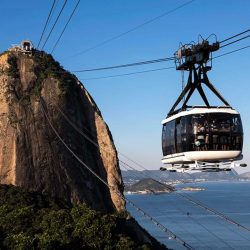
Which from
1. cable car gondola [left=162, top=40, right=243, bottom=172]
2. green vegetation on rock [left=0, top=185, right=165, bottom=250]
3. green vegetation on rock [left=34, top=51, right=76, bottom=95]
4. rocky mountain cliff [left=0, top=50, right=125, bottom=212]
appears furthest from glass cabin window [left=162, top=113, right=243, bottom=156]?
green vegetation on rock [left=34, top=51, right=76, bottom=95]

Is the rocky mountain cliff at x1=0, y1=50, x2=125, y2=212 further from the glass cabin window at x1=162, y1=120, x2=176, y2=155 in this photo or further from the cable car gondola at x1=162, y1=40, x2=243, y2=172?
the cable car gondola at x1=162, y1=40, x2=243, y2=172

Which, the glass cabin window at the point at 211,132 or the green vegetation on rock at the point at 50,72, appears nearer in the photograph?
the glass cabin window at the point at 211,132

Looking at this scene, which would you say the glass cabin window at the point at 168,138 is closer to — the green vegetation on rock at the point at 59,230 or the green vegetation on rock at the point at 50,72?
the green vegetation on rock at the point at 59,230

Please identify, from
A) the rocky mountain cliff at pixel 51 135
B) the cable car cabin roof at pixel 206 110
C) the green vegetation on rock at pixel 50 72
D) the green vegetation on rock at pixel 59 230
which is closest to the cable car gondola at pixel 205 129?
the cable car cabin roof at pixel 206 110

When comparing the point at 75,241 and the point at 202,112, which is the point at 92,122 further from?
the point at 202,112

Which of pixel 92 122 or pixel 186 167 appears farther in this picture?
pixel 92 122

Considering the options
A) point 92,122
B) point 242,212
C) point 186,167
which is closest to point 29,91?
point 92,122

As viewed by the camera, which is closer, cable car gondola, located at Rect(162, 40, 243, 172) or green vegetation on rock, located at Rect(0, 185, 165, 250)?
cable car gondola, located at Rect(162, 40, 243, 172)

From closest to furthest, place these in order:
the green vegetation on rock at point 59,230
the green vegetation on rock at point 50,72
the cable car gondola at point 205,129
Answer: the cable car gondola at point 205,129
the green vegetation on rock at point 59,230
the green vegetation on rock at point 50,72

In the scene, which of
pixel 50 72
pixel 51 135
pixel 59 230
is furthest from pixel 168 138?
pixel 50 72
